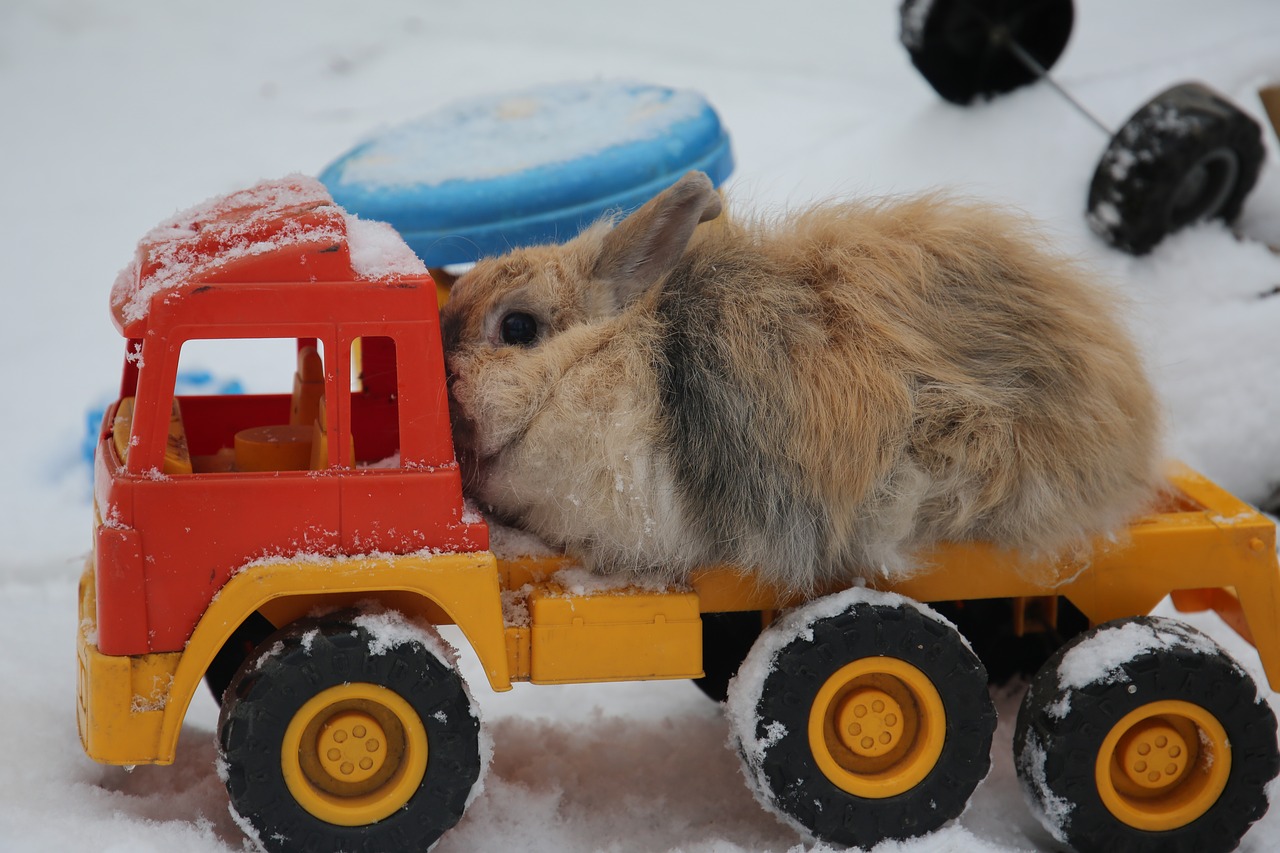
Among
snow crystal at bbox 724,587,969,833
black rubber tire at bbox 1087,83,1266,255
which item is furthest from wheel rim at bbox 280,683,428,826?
black rubber tire at bbox 1087,83,1266,255

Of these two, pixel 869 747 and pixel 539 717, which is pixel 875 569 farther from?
pixel 539 717

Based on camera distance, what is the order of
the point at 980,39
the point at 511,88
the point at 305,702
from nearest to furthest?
1. the point at 305,702
2. the point at 980,39
3. the point at 511,88

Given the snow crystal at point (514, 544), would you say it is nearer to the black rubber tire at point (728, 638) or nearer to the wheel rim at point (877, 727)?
the black rubber tire at point (728, 638)

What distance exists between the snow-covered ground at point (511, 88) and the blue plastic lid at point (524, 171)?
0.62 metres

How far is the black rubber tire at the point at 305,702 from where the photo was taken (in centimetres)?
170

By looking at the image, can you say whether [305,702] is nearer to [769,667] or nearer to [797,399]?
[769,667]

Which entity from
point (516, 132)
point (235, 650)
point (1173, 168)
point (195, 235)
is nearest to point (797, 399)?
point (195, 235)

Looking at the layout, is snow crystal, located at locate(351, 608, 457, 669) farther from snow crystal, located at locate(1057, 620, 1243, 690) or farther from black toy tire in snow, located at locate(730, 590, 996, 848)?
snow crystal, located at locate(1057, 620, 1243, 690)

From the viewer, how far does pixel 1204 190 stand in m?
3.54

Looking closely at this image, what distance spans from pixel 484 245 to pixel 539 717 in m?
1.21

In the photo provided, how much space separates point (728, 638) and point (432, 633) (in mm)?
654

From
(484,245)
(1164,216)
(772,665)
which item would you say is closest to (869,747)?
(772,665)

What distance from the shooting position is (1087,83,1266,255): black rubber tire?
336 cm

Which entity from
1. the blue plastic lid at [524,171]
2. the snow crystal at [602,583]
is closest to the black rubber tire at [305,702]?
the snow crystal at [602,583]
